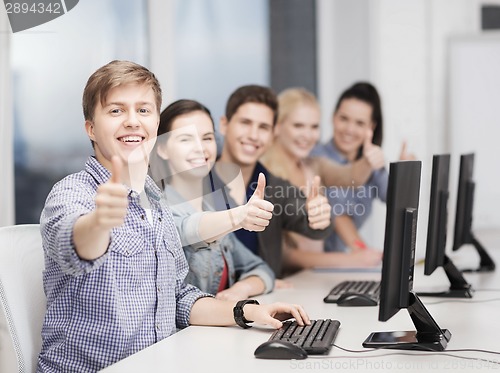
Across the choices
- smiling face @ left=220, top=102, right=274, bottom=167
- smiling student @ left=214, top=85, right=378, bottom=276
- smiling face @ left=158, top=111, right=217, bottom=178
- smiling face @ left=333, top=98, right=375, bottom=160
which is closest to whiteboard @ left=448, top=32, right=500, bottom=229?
smiling face @ left=333, top=98, right=375, bottom=160

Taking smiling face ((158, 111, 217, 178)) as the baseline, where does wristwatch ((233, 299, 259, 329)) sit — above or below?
below

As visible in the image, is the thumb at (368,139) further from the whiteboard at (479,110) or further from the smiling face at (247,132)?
the whiteboard at (479,110)

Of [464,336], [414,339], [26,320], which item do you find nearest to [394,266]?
[414,339]

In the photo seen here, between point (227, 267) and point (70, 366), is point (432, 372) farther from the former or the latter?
point (227, 267)

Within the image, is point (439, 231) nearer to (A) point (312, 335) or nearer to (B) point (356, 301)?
(B) point (356, 301)

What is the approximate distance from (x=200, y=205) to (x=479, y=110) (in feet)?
12.4

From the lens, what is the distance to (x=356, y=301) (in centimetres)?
249

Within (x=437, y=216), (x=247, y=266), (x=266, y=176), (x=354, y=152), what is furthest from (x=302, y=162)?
(x=437, y=216)

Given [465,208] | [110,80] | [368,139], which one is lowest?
[465,208]

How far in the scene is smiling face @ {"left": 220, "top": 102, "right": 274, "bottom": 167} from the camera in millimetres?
2893

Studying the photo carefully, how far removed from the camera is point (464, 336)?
1988 millimetres

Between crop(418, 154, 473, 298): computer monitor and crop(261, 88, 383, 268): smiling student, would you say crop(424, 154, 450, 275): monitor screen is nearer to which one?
crop(418, 154, 473, 298): computer monitor

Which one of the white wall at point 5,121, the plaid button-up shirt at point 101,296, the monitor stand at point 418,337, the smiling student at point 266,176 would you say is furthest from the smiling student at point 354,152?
the plaid button-up shirt at point 101,296

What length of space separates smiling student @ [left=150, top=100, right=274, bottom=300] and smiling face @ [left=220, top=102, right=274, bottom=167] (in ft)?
1.10
